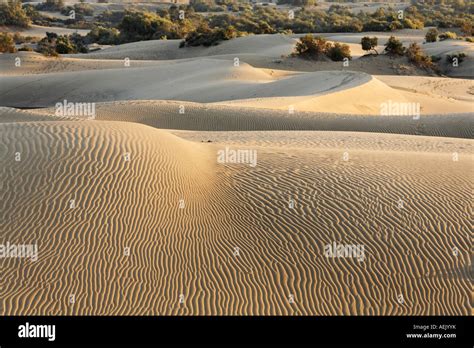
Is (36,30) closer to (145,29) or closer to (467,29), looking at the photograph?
(145,29)

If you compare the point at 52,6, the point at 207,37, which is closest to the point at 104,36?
the point at 207,37

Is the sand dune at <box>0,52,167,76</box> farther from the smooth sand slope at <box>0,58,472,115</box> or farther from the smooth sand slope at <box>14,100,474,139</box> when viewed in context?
the smooth sand slope at <box>14,100,474,139</box>

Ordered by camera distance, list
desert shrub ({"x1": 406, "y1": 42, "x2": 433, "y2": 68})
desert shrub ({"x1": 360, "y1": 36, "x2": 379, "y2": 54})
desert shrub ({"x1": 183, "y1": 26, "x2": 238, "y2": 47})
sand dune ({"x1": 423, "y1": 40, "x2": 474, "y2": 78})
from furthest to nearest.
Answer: desert shrub ({"x1": 183, "y1": 26, "x2": 238, "y2": 47}) < desert shrub ({"x1": 360, "y1": 36, "x2": 379, "y2": 54}) < desert shrub ({"x1": 406, "y1": 42, "x2": 433, "y2": 68}) < sand dune ({"x1": 423, "y1": 40, "x2": 474, "y2": 78})

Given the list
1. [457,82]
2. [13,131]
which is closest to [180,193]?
[13,131]

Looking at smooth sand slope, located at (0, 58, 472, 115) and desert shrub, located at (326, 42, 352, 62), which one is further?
desert shrub, located at (326, 42, 352, 62)

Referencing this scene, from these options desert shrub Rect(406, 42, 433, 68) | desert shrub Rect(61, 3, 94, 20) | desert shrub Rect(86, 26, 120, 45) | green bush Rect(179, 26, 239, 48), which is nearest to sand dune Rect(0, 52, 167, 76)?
green bush Rect(179, 26, 239, 48)

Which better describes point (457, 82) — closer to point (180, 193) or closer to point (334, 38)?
point (334, 38)

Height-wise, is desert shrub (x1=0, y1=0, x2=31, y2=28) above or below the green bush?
above
